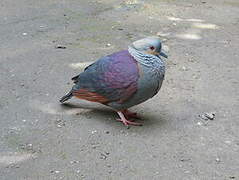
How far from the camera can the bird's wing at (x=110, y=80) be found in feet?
10.9

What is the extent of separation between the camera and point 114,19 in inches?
241

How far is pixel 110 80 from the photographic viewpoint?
3.41m

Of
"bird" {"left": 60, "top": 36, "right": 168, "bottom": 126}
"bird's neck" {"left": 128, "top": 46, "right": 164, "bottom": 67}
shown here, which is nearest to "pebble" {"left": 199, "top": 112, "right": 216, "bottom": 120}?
"bird" {"left": 60, "top": 36, "right": 168, "bottom": 126}

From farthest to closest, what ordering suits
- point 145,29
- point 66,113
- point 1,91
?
point 145,29, point 1,91, point 66,113

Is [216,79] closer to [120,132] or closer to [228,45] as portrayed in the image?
[228,45]

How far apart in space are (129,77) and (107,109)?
1.94 ft

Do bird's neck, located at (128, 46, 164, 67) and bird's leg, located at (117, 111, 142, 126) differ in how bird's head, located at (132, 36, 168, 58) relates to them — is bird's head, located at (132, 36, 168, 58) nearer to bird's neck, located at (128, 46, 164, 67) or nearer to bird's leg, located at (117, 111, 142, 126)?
bird's neck, located at (128, 46, 164, 67)

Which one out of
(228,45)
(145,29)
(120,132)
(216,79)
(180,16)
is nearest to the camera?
(120,132)

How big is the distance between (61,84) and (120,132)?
1.02 meters

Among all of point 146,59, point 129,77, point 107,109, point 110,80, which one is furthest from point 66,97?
point 146,59

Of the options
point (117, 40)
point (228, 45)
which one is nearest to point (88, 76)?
point (117, 40)

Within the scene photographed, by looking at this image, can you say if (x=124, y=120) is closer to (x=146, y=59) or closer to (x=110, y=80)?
(x=110, y=80)

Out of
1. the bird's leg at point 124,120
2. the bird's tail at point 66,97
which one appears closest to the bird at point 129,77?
the bird's leg at point 124,120

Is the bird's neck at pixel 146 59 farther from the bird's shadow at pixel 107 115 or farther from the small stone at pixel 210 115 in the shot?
the small stone at pixel 210 115
